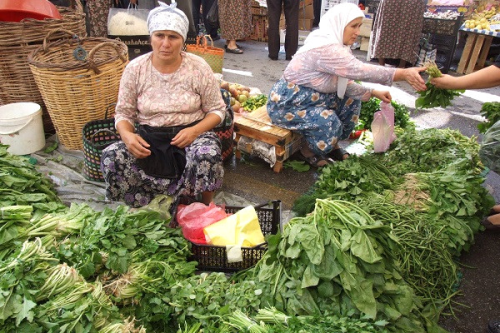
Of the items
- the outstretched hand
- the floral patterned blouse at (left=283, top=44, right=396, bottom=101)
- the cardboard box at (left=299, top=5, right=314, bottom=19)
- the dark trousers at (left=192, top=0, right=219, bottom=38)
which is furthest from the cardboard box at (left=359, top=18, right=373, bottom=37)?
the outstretched hand

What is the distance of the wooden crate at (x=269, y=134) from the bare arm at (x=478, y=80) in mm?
1343

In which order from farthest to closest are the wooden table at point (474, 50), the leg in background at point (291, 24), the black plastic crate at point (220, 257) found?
the leg in background at point (291, 24)
the wooden table at point (474, 50)
the black plastic crate at point (220, 257)

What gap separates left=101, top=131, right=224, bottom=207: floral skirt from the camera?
2629 millimetres

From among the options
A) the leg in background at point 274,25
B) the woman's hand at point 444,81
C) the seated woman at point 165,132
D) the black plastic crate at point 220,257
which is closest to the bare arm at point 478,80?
the woman's hand at point 444,81

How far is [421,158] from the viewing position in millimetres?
3242

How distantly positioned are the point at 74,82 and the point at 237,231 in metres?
2.06

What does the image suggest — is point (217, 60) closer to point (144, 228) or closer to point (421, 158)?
point (421, 158)

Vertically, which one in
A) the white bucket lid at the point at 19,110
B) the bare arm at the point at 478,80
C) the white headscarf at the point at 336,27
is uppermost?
the white headscarf at the point at 336,27

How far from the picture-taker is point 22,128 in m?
3.43

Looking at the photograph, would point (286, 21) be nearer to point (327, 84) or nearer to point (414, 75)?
point (327, 84)

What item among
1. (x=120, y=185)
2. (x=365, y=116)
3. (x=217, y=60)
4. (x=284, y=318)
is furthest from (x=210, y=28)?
(x=284, y=318)

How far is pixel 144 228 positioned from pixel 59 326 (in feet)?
2.42

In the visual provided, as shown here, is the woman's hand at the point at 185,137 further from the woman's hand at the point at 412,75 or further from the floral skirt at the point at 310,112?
the woman's hand at the point at 412,75

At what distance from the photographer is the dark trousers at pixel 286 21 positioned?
6.65m
